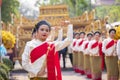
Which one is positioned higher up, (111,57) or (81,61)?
(111,57)

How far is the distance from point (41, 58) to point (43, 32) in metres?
0.36

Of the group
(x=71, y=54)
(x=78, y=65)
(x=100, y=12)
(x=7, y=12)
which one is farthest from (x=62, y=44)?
(x=100, y=12)

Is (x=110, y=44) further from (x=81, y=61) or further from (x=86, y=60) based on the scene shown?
(x=81, y=61)

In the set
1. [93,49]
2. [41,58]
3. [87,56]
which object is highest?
[41,58]

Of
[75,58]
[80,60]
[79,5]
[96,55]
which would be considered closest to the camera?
[96,55]

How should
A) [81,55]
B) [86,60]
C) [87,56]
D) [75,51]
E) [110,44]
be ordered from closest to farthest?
[110,44] < [87,56] < [86,60] < [81,55] < [75,51]

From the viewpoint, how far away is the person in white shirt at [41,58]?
18.2ft

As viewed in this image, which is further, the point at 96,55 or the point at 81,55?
the point at 81,55

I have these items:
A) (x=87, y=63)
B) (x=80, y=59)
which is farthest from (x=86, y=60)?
(x=80, y=59)

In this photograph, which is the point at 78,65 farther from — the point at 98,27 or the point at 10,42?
the point at 10,42

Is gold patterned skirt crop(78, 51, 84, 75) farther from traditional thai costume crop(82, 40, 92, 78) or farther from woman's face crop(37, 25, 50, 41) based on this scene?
woman's face crop(37, 25, 50, 41)

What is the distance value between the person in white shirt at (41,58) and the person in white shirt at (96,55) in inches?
270

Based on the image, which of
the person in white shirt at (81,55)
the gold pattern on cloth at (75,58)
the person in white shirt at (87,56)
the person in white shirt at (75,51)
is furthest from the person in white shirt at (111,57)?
the gold pattern on cloth at (75,58)

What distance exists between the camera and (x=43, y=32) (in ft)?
18.2
